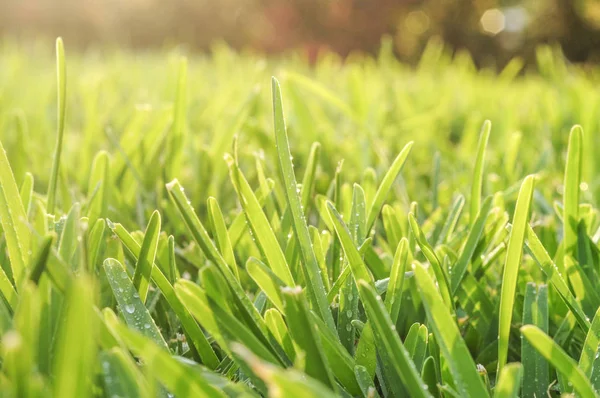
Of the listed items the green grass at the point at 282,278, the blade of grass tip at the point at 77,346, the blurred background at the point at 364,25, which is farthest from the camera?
the blurred background at the point at 364,25

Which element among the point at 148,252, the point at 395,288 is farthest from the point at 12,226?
the point at 395,288

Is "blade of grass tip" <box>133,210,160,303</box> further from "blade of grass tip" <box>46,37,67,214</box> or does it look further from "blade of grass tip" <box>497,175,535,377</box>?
"blade of grass tip" <box>497,175,535,377</box>

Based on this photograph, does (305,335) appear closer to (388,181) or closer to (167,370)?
(167,370)

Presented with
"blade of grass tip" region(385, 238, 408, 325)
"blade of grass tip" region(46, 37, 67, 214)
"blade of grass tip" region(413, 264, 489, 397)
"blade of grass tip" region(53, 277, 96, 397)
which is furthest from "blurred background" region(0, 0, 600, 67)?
"blade of grass tip" region(53, 277, 96, 397)

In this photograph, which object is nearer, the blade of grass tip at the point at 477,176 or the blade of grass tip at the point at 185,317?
the blade of grass tip at the point at 185,317

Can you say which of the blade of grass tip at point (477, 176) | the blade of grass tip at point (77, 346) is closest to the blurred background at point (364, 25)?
the blade of grass tip at point (477, 176)

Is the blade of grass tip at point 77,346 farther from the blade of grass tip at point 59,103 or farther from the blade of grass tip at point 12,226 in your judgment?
the blade of grass tip at point 59,103
